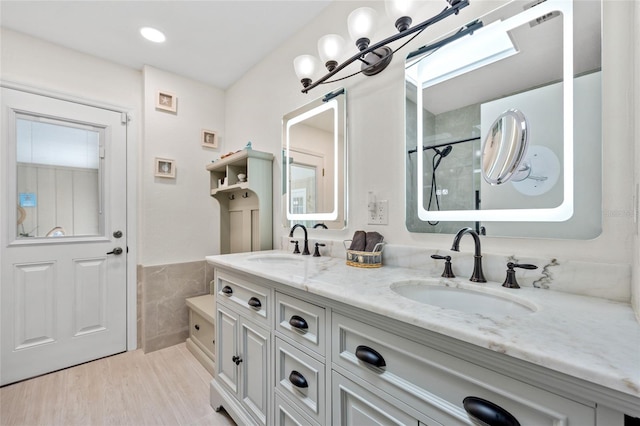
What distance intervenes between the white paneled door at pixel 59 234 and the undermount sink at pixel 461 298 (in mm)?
2492

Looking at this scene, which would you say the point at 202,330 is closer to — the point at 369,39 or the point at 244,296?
the point at 244,296

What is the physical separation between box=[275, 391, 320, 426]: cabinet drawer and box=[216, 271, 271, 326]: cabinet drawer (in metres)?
0.32

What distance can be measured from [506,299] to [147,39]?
2791 mm

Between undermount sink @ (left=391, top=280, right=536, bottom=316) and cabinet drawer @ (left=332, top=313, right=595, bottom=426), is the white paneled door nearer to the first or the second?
cabinet drawer @ (left=332, top=313, right=595, bottom=426)

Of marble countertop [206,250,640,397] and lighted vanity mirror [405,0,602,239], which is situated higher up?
lighted vanity mirror [405,0,602,239]

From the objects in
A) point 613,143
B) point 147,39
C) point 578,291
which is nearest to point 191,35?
point 147,39

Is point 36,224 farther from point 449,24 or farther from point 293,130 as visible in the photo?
point 449,24

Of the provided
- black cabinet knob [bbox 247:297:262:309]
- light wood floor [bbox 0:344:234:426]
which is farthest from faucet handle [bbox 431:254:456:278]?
light wood floor [bbox 0:344:234:426]

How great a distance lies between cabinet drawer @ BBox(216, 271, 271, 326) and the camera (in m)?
1.24

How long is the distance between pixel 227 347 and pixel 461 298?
1279mm

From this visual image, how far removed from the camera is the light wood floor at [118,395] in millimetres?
1563

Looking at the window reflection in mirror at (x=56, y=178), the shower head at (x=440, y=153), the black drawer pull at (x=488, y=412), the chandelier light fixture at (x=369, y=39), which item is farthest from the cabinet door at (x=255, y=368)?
the window reflection in mirror at (x=56, y=178)

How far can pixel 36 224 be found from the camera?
2035mm

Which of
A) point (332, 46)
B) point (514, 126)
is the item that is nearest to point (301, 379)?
point (514, 126)
